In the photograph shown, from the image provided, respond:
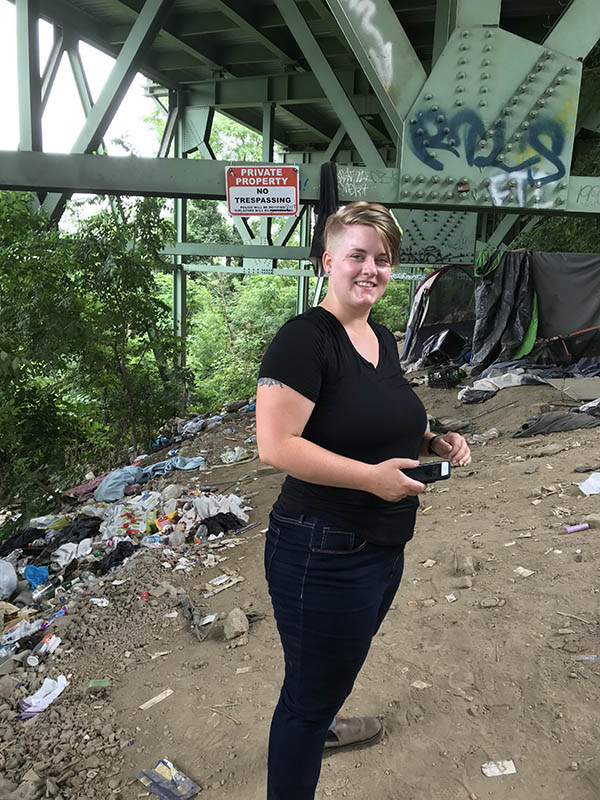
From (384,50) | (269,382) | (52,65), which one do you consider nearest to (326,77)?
(384,50)

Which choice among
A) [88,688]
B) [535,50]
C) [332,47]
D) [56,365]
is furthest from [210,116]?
[88,688]

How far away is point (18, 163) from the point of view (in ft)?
13.4

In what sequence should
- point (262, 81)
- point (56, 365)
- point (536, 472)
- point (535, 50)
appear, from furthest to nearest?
point (262, 81), point (56, 365), point (536, 472), point (535, 50)

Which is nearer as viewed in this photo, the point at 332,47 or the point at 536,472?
the point at 536,472

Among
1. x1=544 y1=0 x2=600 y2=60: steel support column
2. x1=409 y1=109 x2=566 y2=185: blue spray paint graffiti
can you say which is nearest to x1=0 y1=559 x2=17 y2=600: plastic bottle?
x1=409 y1=109 x2=566 y2=185: blue spray paint graffiti

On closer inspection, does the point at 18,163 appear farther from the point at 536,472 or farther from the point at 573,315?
the point at 573,315

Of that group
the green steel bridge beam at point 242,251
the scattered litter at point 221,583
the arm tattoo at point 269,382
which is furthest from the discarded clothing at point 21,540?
the green steel bridge beam at point 242,251

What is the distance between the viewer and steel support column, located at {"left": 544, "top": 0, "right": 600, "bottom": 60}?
379 centimetres

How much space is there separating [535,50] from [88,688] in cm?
471

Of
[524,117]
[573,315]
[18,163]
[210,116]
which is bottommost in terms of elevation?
[573,315]

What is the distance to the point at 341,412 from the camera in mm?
1543

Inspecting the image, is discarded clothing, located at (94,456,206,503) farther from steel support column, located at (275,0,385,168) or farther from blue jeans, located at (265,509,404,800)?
blue jeans, located at (265,509,404,800)

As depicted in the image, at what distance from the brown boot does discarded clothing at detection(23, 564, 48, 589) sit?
3481mm

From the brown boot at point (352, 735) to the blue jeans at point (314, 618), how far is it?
71cm
